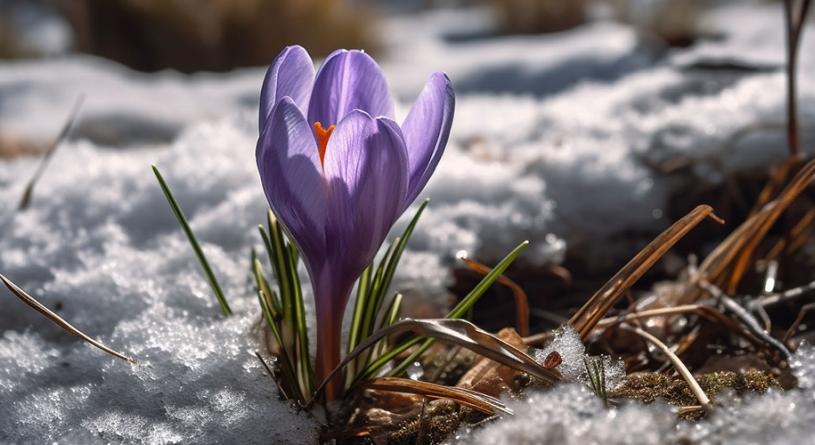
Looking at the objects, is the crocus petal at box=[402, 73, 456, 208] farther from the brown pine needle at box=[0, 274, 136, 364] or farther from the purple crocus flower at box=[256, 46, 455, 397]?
the brown pine needle at box=[0, 274, 136, 364]

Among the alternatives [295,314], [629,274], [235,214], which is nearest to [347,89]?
[295,314]

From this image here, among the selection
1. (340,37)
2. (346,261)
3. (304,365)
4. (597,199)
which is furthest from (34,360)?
(340,37)

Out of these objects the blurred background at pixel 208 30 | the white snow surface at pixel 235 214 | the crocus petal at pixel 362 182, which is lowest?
the blurred background at pixel 208 30

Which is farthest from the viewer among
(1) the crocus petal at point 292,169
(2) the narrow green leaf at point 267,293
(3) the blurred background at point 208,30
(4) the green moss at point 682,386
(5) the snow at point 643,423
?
(3) the blurred background at point 208,30

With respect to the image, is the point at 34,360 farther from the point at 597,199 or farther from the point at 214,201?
the point at 597,199

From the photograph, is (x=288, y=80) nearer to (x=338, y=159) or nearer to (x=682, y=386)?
(x=338, y=159)

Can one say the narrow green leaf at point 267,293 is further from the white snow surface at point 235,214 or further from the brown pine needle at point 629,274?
the brown pine needle at point 629,274

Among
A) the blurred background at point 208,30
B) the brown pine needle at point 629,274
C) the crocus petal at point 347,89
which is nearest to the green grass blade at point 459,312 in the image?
the brown pine needle at point 629,274
